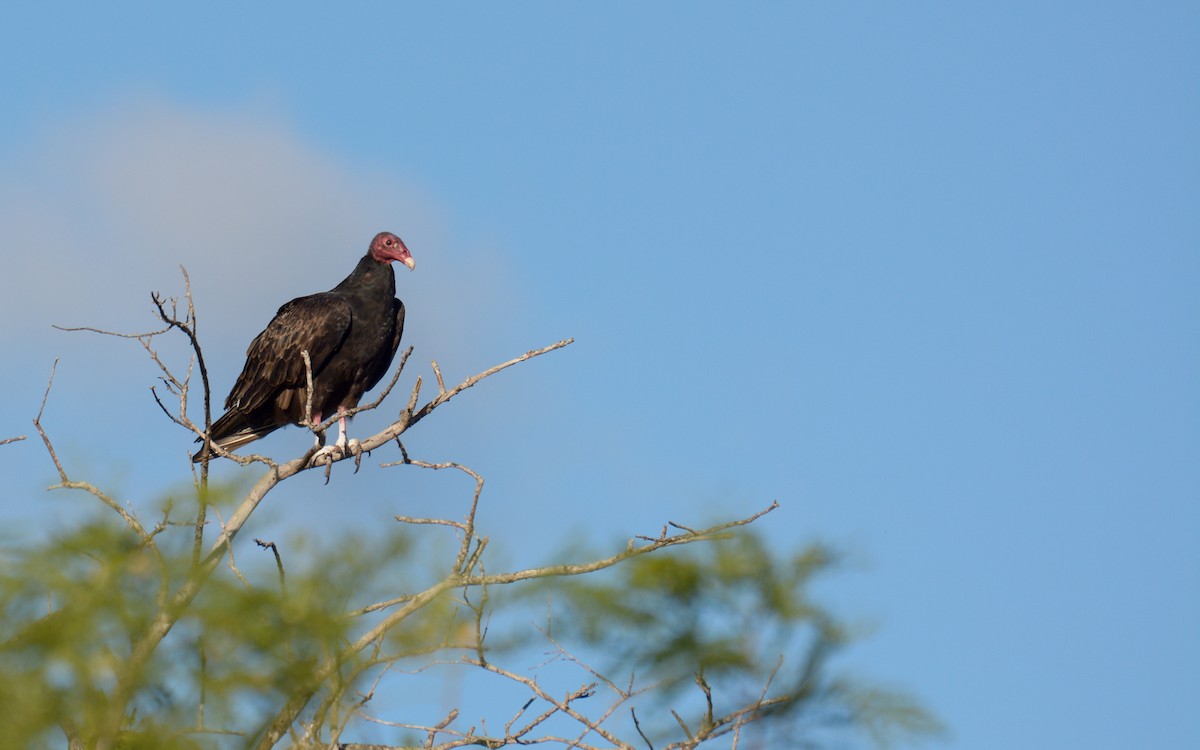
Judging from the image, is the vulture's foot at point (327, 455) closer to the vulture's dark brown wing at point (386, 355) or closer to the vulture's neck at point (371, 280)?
the vulture's dark brown wing at point (386, 355)

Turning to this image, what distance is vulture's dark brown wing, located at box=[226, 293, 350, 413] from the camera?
8242mm

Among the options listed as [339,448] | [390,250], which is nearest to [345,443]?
[339,448]

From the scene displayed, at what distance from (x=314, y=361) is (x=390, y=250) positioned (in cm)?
113

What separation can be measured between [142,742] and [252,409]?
132 inches

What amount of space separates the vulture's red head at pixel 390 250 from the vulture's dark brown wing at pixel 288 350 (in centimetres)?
69

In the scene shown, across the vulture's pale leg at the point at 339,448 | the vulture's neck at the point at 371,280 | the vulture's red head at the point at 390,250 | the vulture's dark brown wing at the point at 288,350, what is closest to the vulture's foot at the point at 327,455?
the vulture's pale leg at the point at 339,448

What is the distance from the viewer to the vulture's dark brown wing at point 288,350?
324 inches

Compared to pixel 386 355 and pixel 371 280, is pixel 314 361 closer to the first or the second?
pixel 386 355

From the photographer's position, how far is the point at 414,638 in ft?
18.6

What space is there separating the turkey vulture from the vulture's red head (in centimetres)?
40

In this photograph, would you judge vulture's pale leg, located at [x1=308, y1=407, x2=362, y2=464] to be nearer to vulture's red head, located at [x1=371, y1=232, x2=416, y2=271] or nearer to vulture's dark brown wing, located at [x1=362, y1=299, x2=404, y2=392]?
vulture's dark brown wing, located at [x1=362, y1=299, x2=404, y2=392]

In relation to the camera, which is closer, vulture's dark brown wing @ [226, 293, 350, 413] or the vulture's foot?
the vulture's foot

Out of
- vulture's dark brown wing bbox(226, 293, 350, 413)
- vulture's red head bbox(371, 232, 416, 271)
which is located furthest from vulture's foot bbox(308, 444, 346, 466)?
vulture's red head bbox(371, 232, 416, 271)

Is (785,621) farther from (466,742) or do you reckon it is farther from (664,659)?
(466,742)
